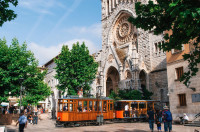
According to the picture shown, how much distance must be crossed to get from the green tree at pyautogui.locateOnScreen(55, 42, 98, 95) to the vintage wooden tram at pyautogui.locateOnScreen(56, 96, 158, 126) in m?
9.25

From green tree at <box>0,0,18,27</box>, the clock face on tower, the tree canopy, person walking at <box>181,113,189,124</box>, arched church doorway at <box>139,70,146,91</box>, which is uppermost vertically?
the clock face on tower

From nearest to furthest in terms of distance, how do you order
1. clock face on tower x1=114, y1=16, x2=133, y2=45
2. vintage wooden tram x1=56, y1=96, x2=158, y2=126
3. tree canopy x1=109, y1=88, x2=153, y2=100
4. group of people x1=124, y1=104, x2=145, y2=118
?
1. vintage wooden tram x1=56, y1=96, x2=158, y2=126
2. group of people x1=124, y1=104, x2=145, y2=118
3. tree canopy x1=109, y1=88, x2=153, y2=100
4. clock face on tower x1=114, y1=16, x2=133, y2=45

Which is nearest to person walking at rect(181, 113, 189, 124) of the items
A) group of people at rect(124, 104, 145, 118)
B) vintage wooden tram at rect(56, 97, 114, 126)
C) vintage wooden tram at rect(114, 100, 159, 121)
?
vintage wooden tram at rect(114, 100, 159, 121)

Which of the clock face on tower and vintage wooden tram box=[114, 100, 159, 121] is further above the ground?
the clock face on tower

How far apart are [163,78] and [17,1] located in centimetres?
2438

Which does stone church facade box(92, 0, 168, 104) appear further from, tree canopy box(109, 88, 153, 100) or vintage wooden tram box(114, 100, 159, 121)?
vintage wooden tram box(114, 100, 159, 121)

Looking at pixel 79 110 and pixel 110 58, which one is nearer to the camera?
pixel 79 110

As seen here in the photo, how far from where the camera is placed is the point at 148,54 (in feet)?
111

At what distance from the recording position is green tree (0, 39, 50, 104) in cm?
2622

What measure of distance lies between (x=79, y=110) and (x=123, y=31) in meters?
23.6

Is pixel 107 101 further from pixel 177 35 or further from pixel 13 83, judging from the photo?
pixel 177 35

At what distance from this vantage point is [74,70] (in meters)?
33.6

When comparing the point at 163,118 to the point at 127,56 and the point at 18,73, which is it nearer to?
the point at 18,73

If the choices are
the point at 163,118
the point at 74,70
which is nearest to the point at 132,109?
the point at 74,70
